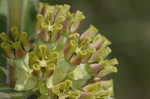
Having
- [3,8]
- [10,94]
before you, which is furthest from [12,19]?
[10,94]

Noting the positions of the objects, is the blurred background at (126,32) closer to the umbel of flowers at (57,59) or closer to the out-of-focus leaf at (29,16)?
the out-of-focus leaf at (29,16)

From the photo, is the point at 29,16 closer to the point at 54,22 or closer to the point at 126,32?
the point at 54,22

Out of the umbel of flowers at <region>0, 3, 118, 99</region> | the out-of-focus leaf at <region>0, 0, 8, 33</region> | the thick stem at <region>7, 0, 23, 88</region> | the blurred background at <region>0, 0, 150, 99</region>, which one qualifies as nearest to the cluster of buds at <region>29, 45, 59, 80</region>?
the umbel of flowers at <region>0, 3, 118, 99</region>

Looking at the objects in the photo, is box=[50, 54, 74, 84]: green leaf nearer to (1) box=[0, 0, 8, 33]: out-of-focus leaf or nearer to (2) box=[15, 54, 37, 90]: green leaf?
(2) box=[15, 54, 37, 90]: green leaf

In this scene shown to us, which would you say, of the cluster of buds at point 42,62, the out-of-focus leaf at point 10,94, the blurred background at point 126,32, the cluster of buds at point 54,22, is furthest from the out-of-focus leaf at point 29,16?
the blurred background at point 126,32

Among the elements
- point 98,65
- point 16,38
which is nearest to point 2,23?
point 16,38
